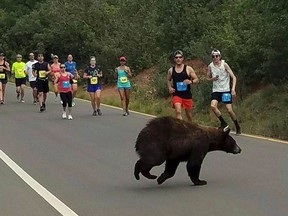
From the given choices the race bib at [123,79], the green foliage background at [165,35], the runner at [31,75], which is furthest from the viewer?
the runner at [31,75]

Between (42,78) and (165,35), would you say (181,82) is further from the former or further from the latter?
(165,35)

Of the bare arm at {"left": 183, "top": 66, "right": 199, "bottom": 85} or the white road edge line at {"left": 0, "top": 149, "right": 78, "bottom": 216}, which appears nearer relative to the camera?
the white road edge line at {"left": 0, "top": 149, "right": 78, "bottom": 216}

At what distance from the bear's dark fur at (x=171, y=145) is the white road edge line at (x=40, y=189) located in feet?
3.99

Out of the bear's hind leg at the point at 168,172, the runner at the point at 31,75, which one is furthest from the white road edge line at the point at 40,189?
the runner at the point at 31,75

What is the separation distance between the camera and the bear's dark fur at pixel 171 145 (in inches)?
331

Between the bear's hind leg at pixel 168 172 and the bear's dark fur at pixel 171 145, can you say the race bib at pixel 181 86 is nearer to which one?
the bear's dark fur at pixel 171 145

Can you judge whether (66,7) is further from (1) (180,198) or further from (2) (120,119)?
(1) (180,198)

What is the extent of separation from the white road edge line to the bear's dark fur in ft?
3.99

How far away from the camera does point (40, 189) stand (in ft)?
29.8

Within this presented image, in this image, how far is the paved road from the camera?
7.72 meters

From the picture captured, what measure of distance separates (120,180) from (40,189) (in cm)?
125

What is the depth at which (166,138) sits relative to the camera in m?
8.48

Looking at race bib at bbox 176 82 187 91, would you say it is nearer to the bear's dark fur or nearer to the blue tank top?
the bear's dark fur

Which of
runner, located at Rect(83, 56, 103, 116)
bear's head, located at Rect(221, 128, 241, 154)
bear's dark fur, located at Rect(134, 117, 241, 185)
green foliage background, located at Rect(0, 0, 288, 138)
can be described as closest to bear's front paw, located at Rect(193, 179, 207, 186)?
bear's dark fur, located at Rect(134, 117, 241, 185)
